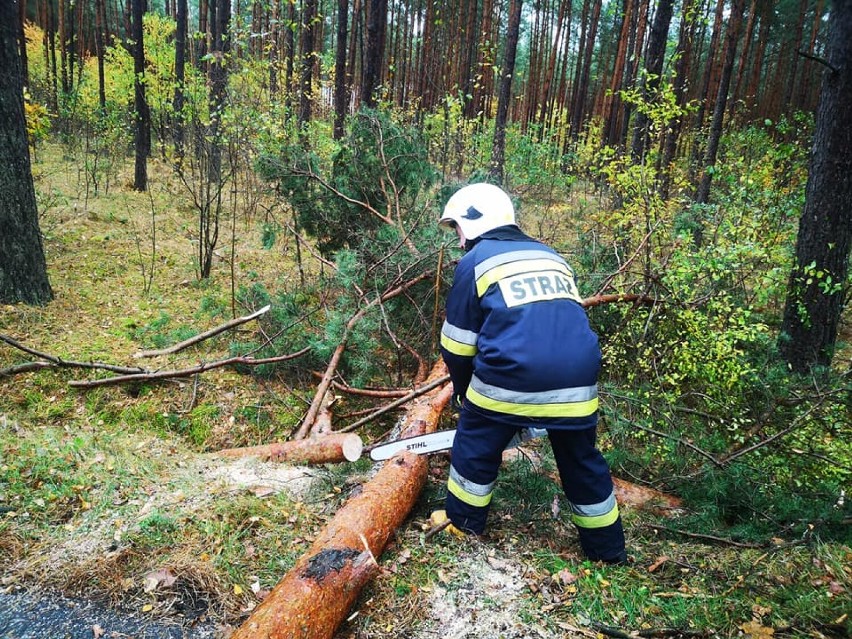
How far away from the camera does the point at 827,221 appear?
432 cm

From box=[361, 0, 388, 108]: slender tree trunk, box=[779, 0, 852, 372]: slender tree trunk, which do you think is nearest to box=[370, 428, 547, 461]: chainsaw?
box=[779, 0, 852, 372]: slender tree trunk

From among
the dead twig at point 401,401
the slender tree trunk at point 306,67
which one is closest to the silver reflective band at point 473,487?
the dead twig at point 401,401

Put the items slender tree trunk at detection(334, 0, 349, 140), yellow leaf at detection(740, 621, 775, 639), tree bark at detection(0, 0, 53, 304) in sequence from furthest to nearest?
slender tree trunk at detection(334, 0, 349, 140), tree bark at detection(0, 0, 53, 304), yellow leaf at detection(740, 621, 775, 639)

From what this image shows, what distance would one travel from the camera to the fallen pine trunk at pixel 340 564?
1761 millimetres

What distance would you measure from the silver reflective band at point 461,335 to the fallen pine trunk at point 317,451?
3.97 ft

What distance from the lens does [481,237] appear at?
2727 millimetres

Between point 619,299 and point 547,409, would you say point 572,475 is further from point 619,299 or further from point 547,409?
point 619,299

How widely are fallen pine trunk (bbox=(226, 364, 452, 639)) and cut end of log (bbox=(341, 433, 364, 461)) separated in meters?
0.46

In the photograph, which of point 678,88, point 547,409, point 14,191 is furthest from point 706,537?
point 678,88

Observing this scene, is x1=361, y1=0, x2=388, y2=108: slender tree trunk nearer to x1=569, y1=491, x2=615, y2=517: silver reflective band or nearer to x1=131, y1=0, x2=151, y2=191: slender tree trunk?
x1=131, y1=0, x2=151, y2=191: slender tree trunk

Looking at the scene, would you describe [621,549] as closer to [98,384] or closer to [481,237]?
[481,237]

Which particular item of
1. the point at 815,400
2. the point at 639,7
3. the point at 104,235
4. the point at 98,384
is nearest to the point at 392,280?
the point at 98,384

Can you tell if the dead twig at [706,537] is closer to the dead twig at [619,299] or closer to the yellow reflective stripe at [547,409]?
the yellow reflective stripe at [547,409]

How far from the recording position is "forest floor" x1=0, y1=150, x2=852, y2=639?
6.48ft
